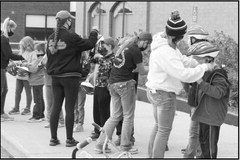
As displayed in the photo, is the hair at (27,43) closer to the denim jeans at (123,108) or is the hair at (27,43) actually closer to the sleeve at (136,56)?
the denim jeans at (123,108)

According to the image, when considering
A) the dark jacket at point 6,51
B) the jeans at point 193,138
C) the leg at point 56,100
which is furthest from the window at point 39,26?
the jeans at point 193,138

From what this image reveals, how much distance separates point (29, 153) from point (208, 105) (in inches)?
112

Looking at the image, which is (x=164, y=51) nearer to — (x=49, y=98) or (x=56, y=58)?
(x=56, y=58)

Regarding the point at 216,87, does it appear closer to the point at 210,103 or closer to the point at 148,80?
the point at 210,103

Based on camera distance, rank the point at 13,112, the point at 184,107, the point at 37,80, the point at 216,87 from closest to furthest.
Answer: the point at 216,87, the point at 37,80, the point at 13,112, the point at 184,107

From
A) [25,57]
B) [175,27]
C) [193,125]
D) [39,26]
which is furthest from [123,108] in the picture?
[39,26]

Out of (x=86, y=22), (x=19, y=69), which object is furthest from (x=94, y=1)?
(x=19, y=69)

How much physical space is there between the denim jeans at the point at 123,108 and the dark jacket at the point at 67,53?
2.62ft

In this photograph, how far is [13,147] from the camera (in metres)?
8.40

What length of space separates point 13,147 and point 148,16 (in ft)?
38.1

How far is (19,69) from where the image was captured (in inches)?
406

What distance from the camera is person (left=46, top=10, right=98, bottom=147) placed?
25.4 feet

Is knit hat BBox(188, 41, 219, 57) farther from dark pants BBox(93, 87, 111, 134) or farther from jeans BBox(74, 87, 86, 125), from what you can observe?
jeans BBox(74, 87, 86, 125)

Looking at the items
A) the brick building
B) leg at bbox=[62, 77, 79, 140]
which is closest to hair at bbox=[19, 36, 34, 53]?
leg at bbox=[62, 77, 79, 140]
